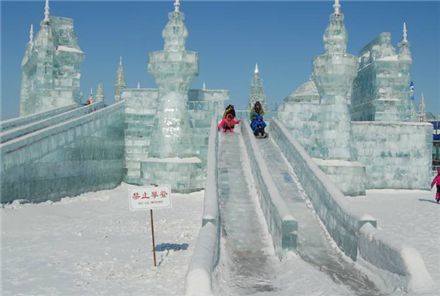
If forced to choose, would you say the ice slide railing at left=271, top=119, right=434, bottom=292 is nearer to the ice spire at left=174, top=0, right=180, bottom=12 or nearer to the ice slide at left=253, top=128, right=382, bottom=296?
the ice slide at left=253, top=128, right=382, bottom=296

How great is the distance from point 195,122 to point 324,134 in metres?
5.61

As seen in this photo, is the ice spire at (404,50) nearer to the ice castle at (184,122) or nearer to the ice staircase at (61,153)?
the ice castle at (184,122)

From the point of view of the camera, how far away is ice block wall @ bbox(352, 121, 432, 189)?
20.7 metres

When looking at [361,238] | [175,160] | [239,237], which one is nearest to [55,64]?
[175,160]

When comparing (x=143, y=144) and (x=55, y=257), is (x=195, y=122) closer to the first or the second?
(x=143, y=144)

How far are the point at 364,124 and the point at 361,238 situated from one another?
40.3 ft

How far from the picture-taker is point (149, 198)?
939 centimetres

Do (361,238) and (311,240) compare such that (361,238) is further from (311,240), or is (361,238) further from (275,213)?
(275,213)

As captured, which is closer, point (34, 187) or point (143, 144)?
point (34, 187)

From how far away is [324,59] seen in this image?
1956 cm

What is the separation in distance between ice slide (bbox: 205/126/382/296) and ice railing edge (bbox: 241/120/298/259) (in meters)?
0.25

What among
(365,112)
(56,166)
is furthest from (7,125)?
(365,112)

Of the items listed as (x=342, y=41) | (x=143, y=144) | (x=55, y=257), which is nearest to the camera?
(x=55, y=257)

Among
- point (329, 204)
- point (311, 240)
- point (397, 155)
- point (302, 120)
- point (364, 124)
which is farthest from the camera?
point (397, 155)
